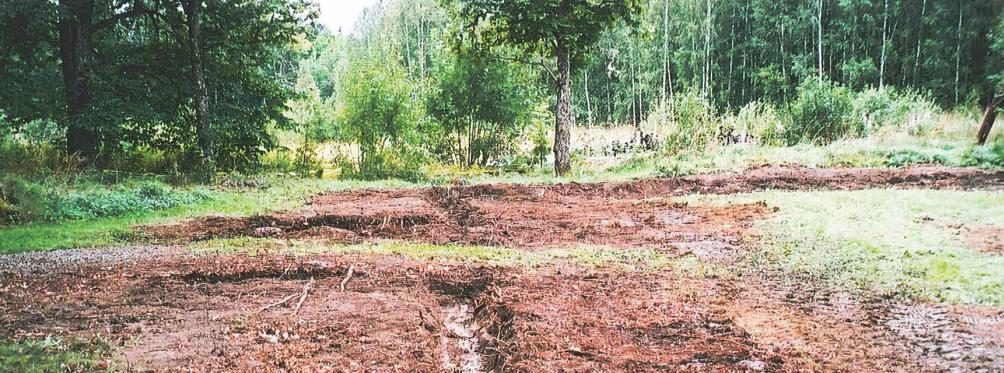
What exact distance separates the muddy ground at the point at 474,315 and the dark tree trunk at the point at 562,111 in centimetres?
731

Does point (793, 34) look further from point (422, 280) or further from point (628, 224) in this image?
point (422, 280)

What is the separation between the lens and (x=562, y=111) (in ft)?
45.1

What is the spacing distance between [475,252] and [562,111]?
8281 millimetres

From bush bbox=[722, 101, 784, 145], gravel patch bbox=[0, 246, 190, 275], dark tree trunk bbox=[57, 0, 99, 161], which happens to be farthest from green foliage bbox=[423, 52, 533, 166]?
gravel patch bbox=[0, 246, 190, 275]

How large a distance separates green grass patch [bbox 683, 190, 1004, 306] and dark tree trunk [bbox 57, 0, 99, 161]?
12973 mm

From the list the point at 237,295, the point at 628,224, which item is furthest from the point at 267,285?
the point at 628,224

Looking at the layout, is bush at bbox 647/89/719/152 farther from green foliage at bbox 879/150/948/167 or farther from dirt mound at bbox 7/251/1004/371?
dirt mound at bbox 7/251/1004/371

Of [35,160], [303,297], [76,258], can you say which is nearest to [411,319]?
[303,297]

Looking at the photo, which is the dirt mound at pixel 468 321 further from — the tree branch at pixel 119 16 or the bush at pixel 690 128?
the bush at pixel 690 128

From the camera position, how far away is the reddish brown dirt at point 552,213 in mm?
6895

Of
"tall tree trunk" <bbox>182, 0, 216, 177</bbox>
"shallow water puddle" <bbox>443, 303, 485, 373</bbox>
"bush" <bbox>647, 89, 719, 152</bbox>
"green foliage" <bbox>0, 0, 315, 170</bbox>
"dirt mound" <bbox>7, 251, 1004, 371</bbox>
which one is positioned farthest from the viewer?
"bush" <bbox>647, 89, 719, 152</bbox>

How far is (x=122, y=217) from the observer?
796 cm

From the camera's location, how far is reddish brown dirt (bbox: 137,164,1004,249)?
689cm

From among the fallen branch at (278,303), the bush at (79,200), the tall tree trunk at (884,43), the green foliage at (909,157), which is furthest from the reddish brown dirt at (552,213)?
the tall tree trunk at (884,43)
